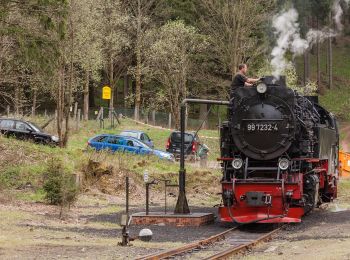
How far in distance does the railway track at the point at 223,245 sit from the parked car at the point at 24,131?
1751cm

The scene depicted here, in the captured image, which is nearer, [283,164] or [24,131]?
[283,164]

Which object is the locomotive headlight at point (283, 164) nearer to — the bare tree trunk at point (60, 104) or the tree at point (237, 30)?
the bare tree trunk at point (60, 104)

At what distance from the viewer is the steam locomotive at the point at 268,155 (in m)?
17.6

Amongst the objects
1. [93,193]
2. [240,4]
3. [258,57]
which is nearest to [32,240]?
[93,193]

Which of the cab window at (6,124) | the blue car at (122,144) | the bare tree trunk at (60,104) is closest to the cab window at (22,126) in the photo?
the cab window at (6,124)

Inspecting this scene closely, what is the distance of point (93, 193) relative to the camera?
25.8 meters

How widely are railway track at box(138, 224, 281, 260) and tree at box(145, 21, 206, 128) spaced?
32.0 m

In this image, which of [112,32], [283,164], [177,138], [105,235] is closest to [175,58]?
[112,32]

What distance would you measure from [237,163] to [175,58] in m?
33.3

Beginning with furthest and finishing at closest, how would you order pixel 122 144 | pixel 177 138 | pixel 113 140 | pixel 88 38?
pixel 88 38 < pixel 177 138 < pixel 113 140 < pixel 122 144

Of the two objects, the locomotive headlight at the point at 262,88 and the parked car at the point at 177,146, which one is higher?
the locomotive headlight at the point at 262,88

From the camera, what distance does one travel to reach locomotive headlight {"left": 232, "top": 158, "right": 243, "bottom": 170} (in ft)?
60.1

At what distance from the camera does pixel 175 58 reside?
168 ft

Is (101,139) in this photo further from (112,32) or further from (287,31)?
(112,32)
